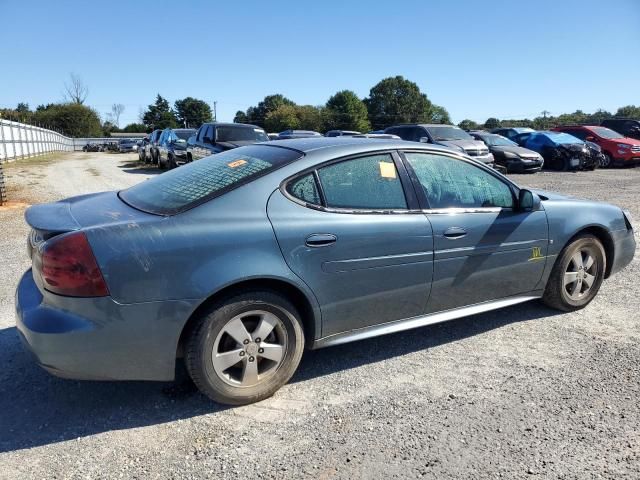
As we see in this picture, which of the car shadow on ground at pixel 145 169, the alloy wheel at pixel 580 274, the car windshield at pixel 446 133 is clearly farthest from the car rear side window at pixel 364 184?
the car shadow on ground at pixel 145 169

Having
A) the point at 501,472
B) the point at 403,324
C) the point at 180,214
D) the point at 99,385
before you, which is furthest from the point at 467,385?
the point at 99,385

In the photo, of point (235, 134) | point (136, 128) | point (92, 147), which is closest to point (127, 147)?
point (92, 147)

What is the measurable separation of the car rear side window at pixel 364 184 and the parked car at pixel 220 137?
32.5 feet

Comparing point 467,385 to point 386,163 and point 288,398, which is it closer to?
point 288,398

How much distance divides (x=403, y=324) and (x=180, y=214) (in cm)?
172

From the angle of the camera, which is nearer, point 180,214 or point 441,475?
point 441,475

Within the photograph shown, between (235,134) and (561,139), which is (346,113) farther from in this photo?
(235,134)

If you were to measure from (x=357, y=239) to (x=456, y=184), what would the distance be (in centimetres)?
109

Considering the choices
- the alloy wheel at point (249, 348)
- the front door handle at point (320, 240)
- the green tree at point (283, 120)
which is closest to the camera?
the alloy wheel at point (249, 348)

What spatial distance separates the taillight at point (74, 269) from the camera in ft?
8.29

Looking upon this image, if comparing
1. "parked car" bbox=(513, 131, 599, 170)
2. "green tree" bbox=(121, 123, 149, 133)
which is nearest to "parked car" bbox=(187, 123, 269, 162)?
"parked car" bbox=(513, 131, 599, 170)

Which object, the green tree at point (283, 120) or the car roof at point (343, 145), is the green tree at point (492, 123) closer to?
the green tree at point (283, 120)

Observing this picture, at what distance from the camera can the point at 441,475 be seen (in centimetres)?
238

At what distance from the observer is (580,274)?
439 cm
